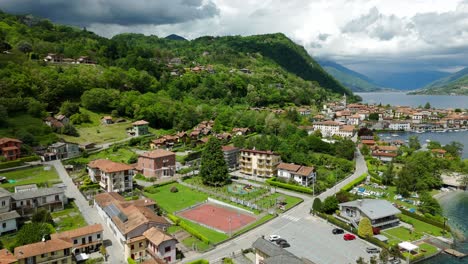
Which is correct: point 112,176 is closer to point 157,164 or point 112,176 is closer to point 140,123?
point 157,164

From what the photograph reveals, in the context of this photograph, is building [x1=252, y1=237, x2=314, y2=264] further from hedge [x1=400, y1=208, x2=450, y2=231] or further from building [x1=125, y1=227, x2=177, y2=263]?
hedge [x1=400, y1=208, x2=450, y2=231]

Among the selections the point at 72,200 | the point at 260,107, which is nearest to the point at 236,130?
the point at 260,107

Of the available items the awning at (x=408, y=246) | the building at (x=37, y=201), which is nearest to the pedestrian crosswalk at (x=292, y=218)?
the awning at (x=408, y=246)

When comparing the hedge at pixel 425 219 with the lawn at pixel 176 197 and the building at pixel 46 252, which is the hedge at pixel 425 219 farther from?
the building at pixel 46 252

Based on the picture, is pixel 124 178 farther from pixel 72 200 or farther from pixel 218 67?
pixel 218 67

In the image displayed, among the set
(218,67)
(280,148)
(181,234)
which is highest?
(218,67)

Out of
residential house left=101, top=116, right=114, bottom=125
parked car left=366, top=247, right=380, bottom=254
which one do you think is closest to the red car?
parked car left=366, top=247, right=380, bottom=254

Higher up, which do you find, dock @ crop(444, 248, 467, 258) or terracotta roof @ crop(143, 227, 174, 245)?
terracotta roof @ crop(143, 227, 174, 245)
